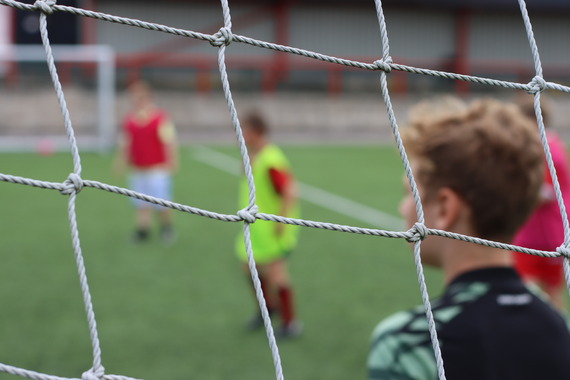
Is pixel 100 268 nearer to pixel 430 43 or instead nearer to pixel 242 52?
pixel 242 52

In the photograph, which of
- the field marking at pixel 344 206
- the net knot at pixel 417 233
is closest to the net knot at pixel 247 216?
the net knot at pixel 417 233

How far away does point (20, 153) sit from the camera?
13.0 metres

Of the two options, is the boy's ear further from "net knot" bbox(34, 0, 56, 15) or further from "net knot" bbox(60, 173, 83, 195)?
"net knot" bbox(34, 0, 56, 15)

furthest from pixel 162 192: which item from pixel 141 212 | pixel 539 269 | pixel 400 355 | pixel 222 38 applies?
pixel 400 355

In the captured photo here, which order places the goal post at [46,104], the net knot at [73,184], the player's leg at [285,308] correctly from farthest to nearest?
1. the goal post at [46,104]
2. the player's leg at [285,308]
3. the net knot at [73,184]

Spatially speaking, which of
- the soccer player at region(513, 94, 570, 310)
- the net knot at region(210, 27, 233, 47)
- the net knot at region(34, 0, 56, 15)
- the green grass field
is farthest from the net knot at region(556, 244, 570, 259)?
the green grass field

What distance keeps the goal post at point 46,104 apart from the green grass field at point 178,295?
4.99m

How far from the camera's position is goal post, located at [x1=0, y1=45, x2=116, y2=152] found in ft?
44.0

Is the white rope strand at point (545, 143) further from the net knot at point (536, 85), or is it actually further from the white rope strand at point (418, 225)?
the white rope strand at point (418, 225)

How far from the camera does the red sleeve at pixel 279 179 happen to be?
4.12 m

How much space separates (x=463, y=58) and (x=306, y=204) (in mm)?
13586

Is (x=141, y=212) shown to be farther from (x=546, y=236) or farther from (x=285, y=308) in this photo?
(x=546, y=236)

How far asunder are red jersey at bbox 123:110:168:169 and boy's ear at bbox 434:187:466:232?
17.1 ft

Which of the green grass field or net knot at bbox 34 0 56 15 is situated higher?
the green grass field
